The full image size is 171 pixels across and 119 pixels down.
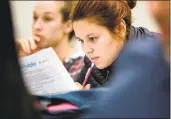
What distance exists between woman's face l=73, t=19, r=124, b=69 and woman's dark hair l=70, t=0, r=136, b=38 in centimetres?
3

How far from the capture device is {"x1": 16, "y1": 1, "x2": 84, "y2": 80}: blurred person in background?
1553 millimetres

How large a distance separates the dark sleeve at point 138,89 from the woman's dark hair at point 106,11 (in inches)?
24.2

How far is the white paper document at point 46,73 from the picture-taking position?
1582 millimetres

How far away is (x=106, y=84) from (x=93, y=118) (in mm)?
676

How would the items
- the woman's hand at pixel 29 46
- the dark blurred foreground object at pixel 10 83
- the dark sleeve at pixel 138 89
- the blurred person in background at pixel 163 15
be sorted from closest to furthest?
the dark blurred foreground object at pixel 10 83, the dark sleeve at pixel 138 89, the blurred person in background at pixel 163 15, the woman's hand at pixel 29 46

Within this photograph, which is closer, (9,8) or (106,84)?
(9,8)

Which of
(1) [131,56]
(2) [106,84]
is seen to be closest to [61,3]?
(2) [106,84]

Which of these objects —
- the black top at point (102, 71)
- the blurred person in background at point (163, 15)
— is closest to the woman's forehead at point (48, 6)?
the black top at point (102, 71)

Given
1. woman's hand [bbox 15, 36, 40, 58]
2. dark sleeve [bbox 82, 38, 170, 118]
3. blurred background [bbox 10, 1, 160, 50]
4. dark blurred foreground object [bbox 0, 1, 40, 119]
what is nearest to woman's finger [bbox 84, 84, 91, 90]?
blurred background [bbox 10, 1, 160, 50]

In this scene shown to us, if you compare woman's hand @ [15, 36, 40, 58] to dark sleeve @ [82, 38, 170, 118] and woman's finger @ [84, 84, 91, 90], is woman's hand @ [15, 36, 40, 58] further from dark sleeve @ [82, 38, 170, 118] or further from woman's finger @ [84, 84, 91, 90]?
dark sleeve @ [82, 38, 170, 118]

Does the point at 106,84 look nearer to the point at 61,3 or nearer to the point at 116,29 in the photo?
the point at 116,29

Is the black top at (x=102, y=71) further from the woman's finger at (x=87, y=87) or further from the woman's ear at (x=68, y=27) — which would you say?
the woman's ear at (x=68, y=27)

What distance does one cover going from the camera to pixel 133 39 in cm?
152

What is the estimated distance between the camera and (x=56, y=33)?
1569mm
